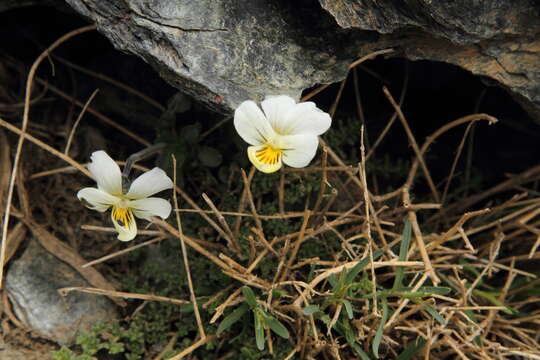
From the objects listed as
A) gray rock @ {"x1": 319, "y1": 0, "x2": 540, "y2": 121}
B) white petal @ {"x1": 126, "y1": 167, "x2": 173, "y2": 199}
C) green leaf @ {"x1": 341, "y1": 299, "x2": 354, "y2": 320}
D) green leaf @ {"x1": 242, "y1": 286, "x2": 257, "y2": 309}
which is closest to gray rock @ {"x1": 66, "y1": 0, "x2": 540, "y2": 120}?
gray rock @ {"x1": 319, "y1": 0, "x2": 540, "y2": 121}

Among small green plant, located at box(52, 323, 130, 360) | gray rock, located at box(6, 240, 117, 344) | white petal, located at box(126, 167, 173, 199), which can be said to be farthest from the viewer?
gray rock, located at box(6, 240, 117, 344)

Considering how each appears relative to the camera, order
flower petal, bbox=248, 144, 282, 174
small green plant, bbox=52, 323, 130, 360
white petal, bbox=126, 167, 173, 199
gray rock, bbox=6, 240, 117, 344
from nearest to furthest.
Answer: flower petal, bbox=248, 144, 282, 174
white petal, bbox=126, 167, 173, 199
small green plant, bbox=52, 323, 130, 360
gray rock, bbox=6, 240, 117, 344

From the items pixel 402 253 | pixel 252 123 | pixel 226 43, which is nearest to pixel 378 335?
pixel 402 253

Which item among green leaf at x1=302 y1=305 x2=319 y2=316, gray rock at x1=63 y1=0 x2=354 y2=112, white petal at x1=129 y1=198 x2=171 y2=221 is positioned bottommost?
green leaf at x1=302 y1=305 x2=319 y2=316

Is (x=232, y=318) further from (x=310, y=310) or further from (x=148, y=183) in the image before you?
(x=148, y=183)

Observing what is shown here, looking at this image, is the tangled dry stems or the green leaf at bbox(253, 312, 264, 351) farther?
the tangled dry stems

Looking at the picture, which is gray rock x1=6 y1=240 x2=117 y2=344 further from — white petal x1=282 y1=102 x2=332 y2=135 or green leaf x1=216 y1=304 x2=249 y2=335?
white petal x1=282 y1=102 x2=332 y2=135

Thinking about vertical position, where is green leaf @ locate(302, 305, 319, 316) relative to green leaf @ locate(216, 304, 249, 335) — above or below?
above
